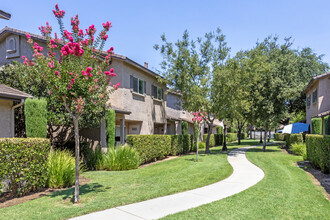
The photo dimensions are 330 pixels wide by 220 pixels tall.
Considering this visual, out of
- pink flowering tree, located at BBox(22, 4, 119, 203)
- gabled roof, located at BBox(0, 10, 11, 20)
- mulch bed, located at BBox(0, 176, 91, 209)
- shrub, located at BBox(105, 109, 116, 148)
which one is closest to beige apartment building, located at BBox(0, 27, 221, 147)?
shrub, located at BBox(105, 109, 116, 148)

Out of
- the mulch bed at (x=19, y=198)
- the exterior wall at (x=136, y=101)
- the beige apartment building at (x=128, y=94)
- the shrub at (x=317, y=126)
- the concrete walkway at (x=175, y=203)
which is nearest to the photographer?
the concrete walkway at (x=175, y=203)

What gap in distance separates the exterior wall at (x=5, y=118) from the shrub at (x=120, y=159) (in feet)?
14.9

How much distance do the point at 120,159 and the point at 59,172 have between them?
4285 mm

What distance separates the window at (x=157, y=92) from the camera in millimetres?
20873

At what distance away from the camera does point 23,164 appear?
6996 millimetres

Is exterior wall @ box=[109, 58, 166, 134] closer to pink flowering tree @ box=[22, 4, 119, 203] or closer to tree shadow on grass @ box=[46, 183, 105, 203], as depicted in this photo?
tree shadow on grass @ box=[46, 183, 105, 203]

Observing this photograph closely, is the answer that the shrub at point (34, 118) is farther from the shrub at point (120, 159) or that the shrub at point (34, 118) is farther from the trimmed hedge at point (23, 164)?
the shrub at point (120, 159)

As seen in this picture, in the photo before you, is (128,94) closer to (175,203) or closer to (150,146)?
(150,146)

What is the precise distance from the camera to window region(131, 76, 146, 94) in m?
17.5

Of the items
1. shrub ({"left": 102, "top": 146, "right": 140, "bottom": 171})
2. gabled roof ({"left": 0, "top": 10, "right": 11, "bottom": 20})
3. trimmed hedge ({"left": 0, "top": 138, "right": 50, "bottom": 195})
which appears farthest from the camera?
shrub ({"left": 102, "top": 146, "right": 140, "bottom": 171})

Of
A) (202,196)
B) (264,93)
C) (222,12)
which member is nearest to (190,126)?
(264,93)

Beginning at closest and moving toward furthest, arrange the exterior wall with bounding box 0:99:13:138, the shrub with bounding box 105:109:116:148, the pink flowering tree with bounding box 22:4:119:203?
1. the pink flowering tree with bounding box 22:4:119:203
2. the exterior wall with bounding box 0:99:13:138
3. the shrub with bounding box 105:109:116:148

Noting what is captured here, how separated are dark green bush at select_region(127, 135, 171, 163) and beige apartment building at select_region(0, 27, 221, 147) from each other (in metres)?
1.59

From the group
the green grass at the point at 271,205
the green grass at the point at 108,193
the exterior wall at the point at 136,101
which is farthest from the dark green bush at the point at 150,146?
the green grass at the point at 271,205
